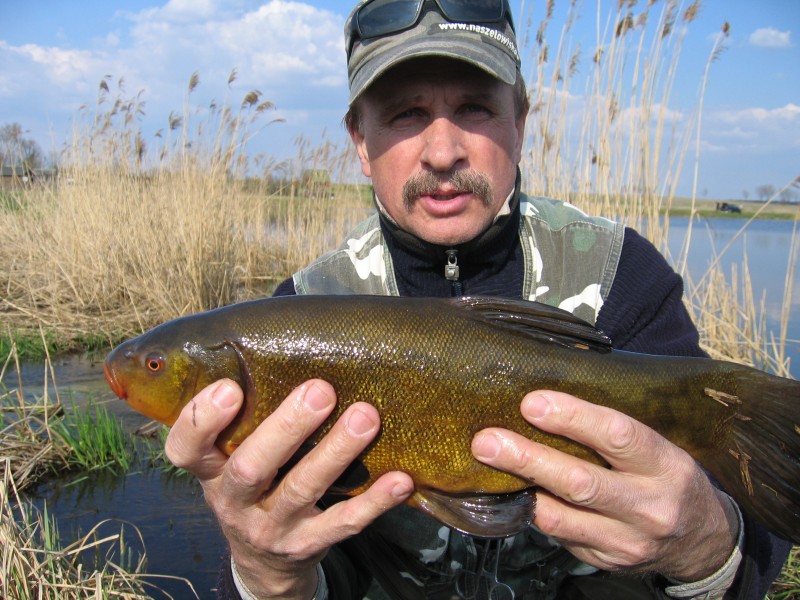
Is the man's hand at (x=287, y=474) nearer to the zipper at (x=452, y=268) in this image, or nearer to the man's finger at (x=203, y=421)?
the man's finger at (x=203, y=421)

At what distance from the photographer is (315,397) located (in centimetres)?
165

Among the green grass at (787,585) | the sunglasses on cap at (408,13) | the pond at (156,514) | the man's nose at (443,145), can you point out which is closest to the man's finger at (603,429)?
the man's nose at (443,145)

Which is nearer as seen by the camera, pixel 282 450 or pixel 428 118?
pixel 282 450

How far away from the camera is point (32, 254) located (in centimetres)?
888

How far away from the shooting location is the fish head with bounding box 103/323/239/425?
1808 millimetres

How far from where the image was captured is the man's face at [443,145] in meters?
2.36

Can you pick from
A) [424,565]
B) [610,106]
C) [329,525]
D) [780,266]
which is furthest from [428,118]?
[780,266]

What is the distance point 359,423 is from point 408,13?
1609 mm

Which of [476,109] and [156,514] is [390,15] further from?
[156,514]

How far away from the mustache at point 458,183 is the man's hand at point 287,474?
96 cm

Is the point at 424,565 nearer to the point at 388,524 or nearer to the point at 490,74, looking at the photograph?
the point at 388,524

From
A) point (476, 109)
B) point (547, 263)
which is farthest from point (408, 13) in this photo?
point (547, 263)

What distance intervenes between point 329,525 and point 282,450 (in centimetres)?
27

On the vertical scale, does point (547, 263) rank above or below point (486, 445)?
A: above
